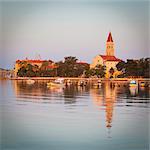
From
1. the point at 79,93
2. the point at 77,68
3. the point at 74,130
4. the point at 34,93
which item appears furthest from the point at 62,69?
the point at 79,93

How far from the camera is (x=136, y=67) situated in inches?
163

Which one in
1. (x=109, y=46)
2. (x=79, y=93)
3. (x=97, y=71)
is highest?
(x=109, y=46)

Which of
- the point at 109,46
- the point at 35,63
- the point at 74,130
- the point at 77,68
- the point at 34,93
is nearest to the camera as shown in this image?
the point at 74,130

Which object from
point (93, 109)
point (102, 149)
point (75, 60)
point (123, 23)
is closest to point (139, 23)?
point (123, 23)

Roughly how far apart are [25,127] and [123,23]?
5.62 feet

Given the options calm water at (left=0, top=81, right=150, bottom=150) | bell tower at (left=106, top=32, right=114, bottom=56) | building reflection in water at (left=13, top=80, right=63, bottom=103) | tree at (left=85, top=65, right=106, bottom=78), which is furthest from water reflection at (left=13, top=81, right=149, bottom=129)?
bell tower at (left=106, top=32, right=114, bottom=56)

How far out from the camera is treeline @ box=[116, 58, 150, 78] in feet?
12.7

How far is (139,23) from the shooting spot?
3619 millimetres

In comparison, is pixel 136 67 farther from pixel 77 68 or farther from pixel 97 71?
pixel 77 68

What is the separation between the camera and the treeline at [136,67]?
3860mm

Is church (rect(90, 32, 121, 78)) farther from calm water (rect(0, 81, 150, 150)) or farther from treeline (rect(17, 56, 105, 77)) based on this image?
calm water (rect(0, 81, 150, 150))

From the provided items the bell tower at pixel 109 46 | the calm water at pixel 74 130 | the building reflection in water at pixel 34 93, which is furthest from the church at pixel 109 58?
the building reflection in water at pixel 34 93

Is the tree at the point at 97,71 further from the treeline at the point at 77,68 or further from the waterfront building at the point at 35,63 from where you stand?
the waterfront building at the point at 35,63

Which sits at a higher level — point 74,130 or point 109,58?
point 109,58
